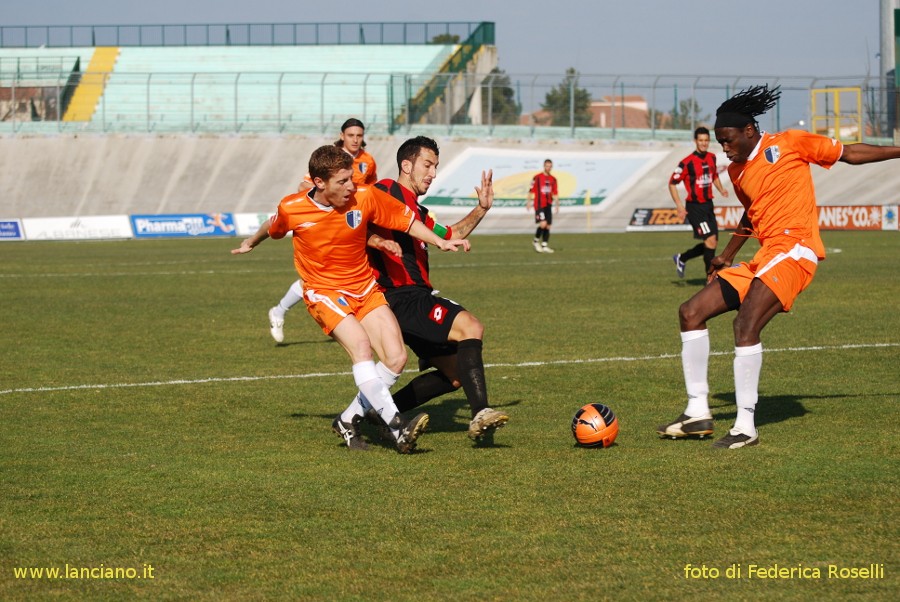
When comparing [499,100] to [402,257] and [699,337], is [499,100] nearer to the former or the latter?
[402,257]

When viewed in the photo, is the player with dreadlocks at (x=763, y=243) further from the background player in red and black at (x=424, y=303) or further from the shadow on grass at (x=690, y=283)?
the shadow on grass at (x=690, y=283)

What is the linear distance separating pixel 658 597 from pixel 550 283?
15680 mm

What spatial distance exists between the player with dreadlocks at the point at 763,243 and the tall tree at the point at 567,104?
40622 mm

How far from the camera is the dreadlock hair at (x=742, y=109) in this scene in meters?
7.68

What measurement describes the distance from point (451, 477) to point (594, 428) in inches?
41.9

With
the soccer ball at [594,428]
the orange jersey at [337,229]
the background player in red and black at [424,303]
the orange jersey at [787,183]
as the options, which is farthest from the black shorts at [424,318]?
the orange jersey at [787,183]

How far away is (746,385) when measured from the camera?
7.36 meters

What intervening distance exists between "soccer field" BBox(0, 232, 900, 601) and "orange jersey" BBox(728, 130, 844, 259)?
1.25 metres

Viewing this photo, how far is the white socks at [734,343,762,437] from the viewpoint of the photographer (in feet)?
23.8

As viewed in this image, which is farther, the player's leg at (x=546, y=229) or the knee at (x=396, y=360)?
the player's leg at (x=546, y=229)

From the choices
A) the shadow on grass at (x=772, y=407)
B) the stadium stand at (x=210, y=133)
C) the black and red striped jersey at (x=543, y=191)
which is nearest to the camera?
the shadow on grass at (x=772, y=407)

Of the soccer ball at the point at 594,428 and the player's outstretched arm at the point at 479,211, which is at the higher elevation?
the player's outstretched arm at the point at 479,211

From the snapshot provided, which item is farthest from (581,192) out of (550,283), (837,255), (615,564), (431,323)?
(615,564)

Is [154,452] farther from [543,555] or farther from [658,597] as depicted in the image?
[658,597]
